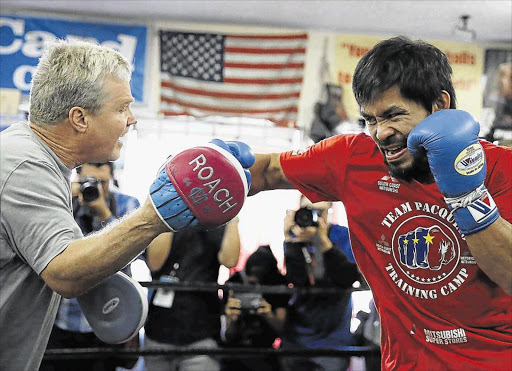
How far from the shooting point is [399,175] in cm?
165

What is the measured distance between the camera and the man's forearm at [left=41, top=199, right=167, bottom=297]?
1248mm

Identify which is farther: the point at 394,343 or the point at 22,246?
the point at 394,343

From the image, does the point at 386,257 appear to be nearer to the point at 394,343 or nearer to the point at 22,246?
the point at 394,343

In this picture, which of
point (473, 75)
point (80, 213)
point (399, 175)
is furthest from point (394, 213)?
point (473, 75)

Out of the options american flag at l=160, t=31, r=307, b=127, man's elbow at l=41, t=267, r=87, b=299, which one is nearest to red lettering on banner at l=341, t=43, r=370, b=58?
american flag at l=160, t=31, r=307, b=127

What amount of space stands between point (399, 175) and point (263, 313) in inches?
68.0

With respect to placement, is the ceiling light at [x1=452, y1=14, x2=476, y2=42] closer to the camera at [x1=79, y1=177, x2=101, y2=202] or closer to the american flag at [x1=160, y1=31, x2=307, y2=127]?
the american flag at [x1=160, y1=31, x2=307, y2=127]

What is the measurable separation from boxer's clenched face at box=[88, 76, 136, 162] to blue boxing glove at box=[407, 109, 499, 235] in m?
0.73

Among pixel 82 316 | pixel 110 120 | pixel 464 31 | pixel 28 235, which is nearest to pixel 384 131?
pixel 110 120

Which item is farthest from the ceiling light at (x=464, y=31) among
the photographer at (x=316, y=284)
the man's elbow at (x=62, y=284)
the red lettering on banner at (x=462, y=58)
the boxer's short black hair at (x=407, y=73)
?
the man's elbow at (x=62, y=284)

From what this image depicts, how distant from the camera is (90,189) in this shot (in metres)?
3.01

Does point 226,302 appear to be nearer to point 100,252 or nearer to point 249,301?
point 249,301

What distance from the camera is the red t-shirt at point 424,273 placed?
63.3 inches

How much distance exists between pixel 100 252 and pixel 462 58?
5.25 meters
